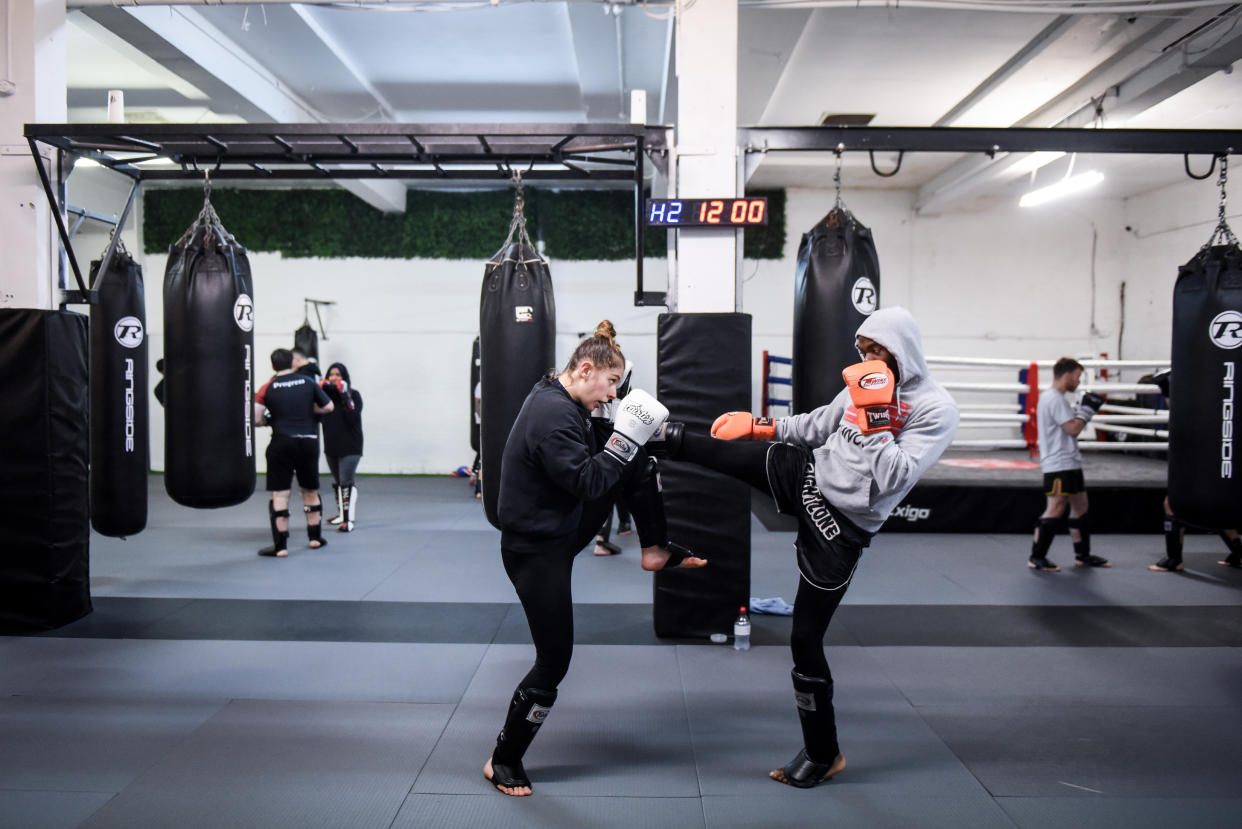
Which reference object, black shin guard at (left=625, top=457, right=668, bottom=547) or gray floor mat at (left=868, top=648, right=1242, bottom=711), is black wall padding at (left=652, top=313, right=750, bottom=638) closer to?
gray floor mat at (left=868, top=648, right=1242, bottom=711)

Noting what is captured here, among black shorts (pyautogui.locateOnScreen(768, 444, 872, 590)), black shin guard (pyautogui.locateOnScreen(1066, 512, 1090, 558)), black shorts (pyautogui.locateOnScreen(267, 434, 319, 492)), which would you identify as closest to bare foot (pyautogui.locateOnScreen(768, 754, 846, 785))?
black shorts (pyautogui.locateOnScreen(768, 444, 872, 590))

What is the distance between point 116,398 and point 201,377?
0.65 metres

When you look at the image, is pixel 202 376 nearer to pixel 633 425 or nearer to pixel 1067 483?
pixel 633 425

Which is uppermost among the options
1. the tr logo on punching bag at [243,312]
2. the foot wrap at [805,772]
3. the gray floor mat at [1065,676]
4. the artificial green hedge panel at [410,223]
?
the artificial green hedge panel at [410,223]

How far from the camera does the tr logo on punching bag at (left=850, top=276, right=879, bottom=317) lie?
11.0ft

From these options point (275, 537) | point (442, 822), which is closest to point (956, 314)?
point (275, 537)

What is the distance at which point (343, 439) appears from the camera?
21.2 ft

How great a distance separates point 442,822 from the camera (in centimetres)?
219

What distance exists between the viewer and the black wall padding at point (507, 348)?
3.16 meters

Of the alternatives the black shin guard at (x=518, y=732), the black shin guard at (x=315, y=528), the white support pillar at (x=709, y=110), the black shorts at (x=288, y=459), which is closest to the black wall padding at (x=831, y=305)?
the white support pillar at (x=709, y=110)

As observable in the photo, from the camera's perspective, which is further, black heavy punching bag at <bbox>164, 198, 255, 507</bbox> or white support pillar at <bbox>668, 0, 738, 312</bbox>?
white support pillar at <bbox>668, 0, 738, 312</bbox>

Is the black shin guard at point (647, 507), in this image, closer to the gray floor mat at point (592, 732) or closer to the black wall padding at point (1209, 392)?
the gray floor mat at point (592, 732)

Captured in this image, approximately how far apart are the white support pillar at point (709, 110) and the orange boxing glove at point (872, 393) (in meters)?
1.66

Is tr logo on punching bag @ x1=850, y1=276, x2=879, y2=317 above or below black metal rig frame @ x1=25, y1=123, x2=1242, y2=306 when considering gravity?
below
